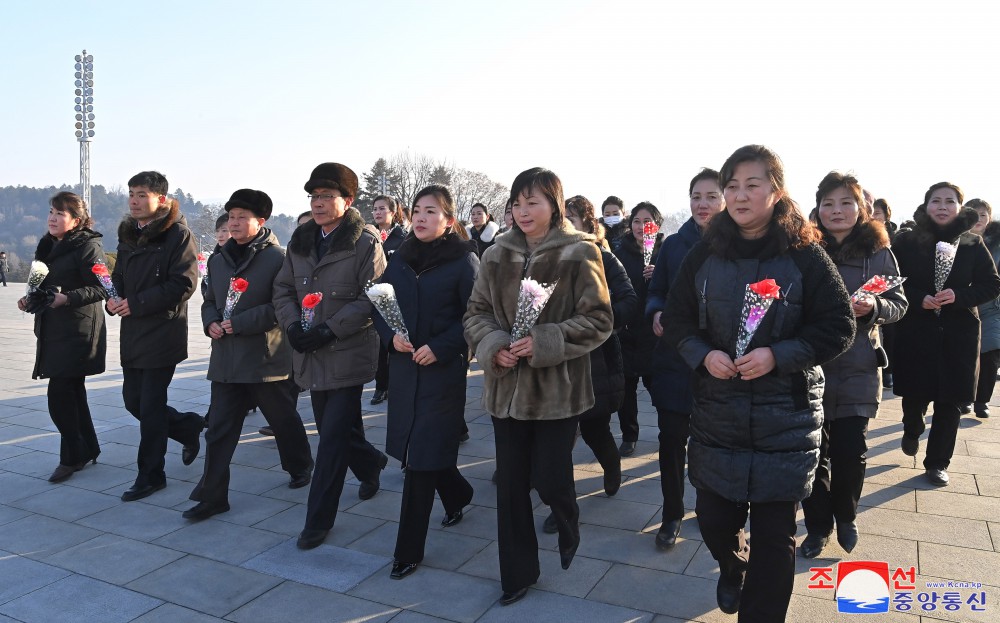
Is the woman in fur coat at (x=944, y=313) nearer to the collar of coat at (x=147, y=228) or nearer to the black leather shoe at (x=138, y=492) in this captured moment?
the collar of coat at (x=147, y=228)

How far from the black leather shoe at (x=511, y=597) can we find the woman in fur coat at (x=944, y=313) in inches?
139

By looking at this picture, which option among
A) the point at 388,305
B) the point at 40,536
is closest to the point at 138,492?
the point at 40,536

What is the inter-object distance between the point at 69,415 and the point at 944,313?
6.80 meters

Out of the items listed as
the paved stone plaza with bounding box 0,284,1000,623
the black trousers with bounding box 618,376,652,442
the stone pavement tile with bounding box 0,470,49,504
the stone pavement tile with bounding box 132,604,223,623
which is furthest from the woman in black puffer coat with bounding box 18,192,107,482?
the black trousers with bounding box 618,376,652,442

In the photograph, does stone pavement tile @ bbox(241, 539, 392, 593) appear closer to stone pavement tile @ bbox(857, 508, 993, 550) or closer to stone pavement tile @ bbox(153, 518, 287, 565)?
stone pavement tile @ bbox(153, 518, 287, 565)

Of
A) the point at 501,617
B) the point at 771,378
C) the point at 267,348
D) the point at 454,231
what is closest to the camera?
the point at 771,378

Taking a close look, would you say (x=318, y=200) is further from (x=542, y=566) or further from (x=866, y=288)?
(x=866, y=288)

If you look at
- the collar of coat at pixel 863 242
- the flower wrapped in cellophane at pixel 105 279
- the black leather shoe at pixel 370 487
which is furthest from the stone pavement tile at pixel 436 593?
the flower wrapped in cellophane at pixel 105 279

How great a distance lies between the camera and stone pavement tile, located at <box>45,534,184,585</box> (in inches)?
164

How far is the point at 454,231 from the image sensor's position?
4480 millimetres

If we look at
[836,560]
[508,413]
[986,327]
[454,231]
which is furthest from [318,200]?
[986,327]

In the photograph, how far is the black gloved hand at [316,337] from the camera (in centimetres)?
456

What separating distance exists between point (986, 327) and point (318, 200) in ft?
19.9

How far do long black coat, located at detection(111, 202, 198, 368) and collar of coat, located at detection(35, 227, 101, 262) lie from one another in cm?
65
